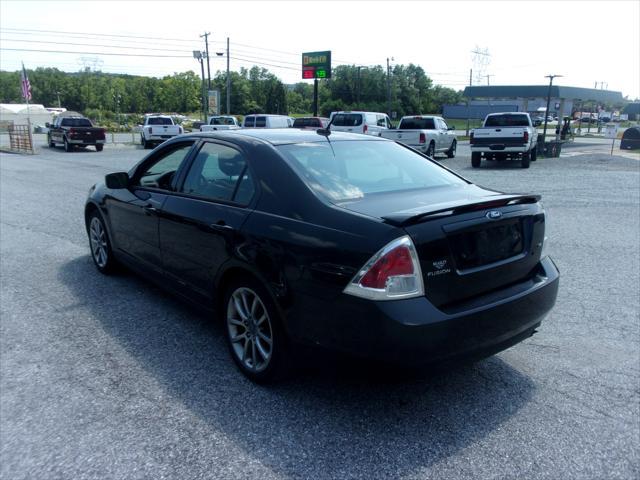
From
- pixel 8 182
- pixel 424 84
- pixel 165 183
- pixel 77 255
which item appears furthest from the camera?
pixel 424 84

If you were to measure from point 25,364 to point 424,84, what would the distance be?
13299 cm

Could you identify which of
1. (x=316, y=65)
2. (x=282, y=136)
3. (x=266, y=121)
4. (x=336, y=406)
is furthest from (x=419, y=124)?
(x=336, y=406)

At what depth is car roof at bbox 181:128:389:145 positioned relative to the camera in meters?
3.98

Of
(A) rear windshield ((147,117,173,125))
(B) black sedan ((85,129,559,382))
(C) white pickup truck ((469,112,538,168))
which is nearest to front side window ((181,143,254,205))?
(B) black sedan ((85,129,559,382))

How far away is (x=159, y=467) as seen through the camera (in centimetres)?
272

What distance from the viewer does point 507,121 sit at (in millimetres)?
21359

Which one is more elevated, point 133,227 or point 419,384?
point 133,227

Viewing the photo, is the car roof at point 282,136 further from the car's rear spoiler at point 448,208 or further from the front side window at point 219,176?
the car's rear spoiler at point 448,208

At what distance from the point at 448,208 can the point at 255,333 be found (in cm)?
151

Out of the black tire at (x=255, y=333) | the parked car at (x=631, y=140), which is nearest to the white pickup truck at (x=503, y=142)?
the parked car at (x=631, y=140)

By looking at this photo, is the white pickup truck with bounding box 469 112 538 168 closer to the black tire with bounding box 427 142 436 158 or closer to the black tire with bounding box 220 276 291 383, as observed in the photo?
the black tire with bounding box 427 142 436 158

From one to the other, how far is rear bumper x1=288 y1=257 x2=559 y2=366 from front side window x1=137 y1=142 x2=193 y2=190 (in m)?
2.25

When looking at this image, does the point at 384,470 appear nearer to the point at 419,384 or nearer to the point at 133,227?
the point at 419,384

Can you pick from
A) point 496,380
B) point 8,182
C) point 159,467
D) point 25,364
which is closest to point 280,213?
point 159,467
